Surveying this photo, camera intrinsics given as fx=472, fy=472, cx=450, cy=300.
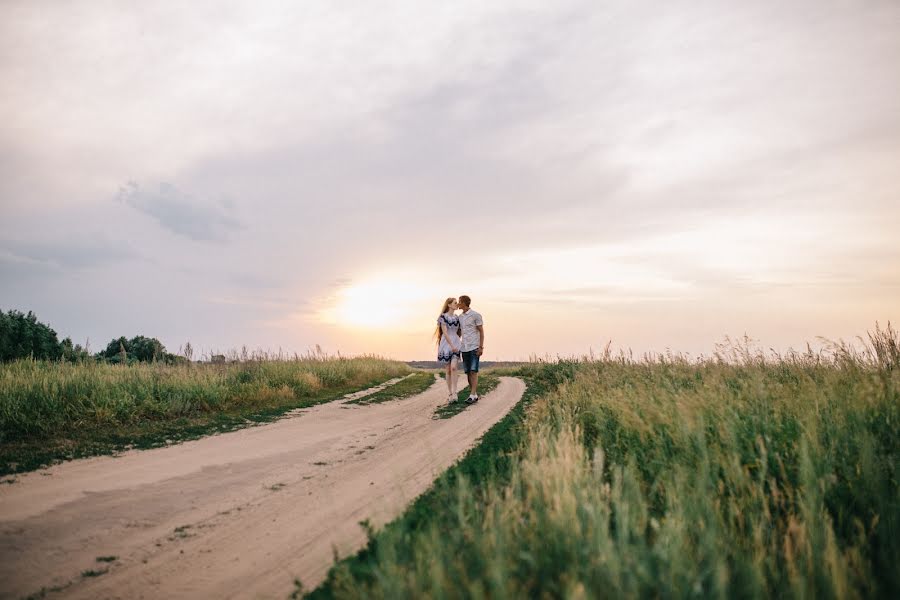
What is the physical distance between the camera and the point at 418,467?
7.06 meters

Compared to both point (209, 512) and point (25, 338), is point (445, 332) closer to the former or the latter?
point (209, 512)

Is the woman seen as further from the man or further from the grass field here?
the grass field

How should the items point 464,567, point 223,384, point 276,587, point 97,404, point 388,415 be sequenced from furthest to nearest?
point 223,384, point 388,415, point 97,404, point 276,587, point 464,567

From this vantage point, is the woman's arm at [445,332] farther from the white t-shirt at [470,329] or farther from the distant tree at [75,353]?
the distant tree at [75,353]

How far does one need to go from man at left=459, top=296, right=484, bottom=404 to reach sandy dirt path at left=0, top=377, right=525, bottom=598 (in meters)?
5.25

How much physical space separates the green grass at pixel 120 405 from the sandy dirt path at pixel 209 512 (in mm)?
1211

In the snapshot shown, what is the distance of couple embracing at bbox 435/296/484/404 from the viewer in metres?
14.8

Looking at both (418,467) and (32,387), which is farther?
(32,387)

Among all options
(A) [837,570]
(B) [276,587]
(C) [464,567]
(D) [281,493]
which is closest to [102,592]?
(B) [276,587]

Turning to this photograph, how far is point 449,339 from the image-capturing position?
14.7 m

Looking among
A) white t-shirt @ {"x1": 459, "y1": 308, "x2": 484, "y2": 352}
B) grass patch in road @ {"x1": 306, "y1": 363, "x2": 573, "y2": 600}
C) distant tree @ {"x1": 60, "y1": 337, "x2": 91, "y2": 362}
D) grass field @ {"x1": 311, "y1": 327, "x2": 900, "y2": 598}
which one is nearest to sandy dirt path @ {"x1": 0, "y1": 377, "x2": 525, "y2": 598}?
grass patch in road @ {"x1": 306, "y1": 363, "x2": 573, "y2": 600}

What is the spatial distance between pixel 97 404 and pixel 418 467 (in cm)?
849

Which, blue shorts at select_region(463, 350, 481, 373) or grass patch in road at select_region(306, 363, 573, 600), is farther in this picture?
blue shorts at select_region(463, 350, 481, 373)

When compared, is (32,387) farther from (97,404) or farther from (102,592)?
(102,592)
